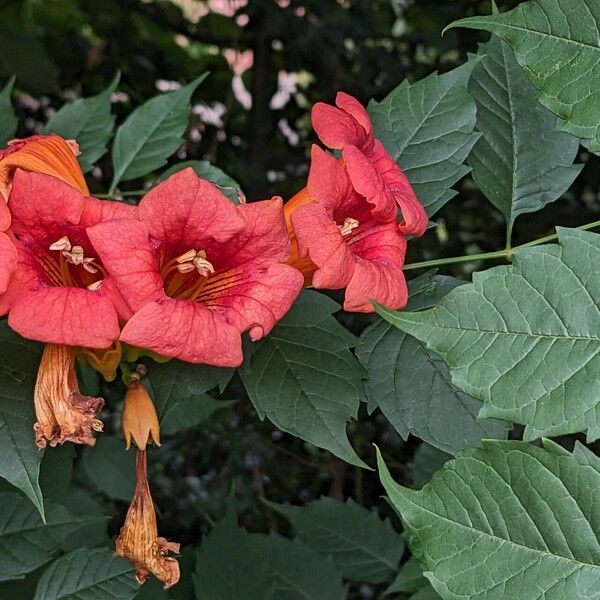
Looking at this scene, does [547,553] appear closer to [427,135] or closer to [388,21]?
[427,135]

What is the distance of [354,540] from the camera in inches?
68.3

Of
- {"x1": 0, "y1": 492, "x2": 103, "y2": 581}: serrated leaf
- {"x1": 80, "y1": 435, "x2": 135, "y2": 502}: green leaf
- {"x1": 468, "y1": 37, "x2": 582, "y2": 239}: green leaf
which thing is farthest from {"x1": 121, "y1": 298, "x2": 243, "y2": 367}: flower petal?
{"x1": 80, "y1": 435, "x2": 135, "y2": 502}: green leaf

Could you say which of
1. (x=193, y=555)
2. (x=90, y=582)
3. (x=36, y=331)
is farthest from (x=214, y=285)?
(x=193, y=555)

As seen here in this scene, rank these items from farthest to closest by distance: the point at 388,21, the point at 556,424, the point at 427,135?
the point at 388,21, the point at 427,135, the point at 556,424

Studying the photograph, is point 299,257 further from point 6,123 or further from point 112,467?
point 112,467

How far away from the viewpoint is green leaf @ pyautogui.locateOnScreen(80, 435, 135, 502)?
6.25 ft

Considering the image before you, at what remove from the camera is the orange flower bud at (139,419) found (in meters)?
0.97

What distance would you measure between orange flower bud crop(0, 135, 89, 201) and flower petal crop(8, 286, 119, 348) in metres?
0.12

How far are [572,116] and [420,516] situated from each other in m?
0.40

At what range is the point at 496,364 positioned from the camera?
2.50 ft

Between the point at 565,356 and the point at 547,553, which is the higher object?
the point at 565,356

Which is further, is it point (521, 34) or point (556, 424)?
point (521, 34)

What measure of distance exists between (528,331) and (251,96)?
2.17m

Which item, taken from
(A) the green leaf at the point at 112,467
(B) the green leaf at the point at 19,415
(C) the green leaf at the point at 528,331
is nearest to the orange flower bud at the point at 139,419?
(B) the green leaf at the point at 19,415
